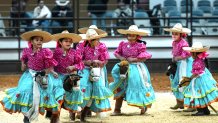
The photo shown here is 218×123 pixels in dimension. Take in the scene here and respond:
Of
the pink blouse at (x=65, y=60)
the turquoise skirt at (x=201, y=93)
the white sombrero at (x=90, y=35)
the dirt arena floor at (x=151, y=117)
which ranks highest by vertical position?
the white sombrero at (x=90, y=35)

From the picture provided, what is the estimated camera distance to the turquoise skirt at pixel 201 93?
13.9 metres

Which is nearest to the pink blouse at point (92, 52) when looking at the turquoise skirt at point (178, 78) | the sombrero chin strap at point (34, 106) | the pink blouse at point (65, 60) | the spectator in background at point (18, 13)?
the pink blouse at point (65, 60)

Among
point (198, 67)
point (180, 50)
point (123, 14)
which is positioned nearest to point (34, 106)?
point (198, 67)

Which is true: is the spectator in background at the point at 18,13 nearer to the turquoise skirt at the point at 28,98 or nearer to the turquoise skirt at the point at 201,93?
the turquoise skirt at the point at 201,93

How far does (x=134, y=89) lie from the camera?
47.3 feet

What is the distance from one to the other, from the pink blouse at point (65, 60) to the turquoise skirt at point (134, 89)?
2.06m

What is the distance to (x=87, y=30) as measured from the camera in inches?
549

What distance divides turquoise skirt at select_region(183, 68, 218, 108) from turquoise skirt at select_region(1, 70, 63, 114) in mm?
3056

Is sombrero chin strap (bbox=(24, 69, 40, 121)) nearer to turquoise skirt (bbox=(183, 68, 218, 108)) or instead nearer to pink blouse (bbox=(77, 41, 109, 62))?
pink blouse (bbox=(77, 41, 109, 62))

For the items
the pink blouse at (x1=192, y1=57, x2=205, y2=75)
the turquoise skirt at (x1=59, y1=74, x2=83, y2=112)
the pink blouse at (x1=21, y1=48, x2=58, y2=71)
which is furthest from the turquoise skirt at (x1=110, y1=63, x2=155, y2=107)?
Answer: the pink blouse at (x1=21, y1=48, x2=58, y2=71)

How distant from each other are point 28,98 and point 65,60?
1049mm

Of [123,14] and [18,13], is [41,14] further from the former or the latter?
[123,14]

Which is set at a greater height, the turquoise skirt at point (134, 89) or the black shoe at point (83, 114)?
the turquoise skirt at point (134, 89)

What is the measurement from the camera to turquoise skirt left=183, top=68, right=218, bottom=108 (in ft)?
45.6
